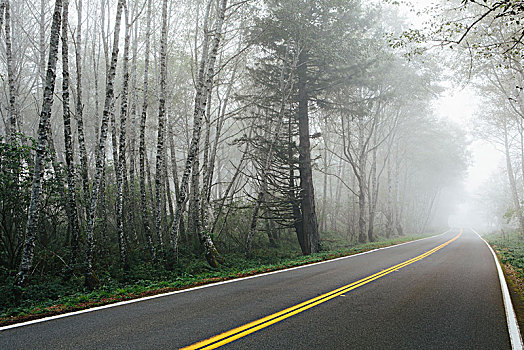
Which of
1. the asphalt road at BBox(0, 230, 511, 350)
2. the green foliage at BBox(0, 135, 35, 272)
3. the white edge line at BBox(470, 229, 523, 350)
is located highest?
the green foliage at BBox(0, 135, 35, 272)

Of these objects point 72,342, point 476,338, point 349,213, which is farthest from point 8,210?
point 349,213

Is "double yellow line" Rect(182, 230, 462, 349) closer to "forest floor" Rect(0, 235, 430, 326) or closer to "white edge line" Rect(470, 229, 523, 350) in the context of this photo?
"white edge line" Rect(470, 229, 523, 350)

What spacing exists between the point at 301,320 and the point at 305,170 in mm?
10656

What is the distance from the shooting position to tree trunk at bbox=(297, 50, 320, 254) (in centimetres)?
1449

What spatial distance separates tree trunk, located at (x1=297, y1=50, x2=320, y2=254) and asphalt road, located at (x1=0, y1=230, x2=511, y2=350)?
23.3 ft

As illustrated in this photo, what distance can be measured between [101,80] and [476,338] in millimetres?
23535

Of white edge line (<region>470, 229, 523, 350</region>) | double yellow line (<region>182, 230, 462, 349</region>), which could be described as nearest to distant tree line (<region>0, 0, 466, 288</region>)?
double yellow line (<region>182, 230, 462, 349</region>)

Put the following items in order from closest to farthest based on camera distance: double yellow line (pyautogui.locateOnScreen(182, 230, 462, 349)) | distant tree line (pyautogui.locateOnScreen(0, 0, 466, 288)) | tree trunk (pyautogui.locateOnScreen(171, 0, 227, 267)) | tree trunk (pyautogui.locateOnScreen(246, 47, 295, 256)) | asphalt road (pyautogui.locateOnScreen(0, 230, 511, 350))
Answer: double yellow line (pyautogui.locateOnScreen(182, 230, 462, 349)) < asphalt road (pyautogui.locateOnScreen(0, 230, 511, 350)) < distant tree line (pyautogui.locateOnScreen(0, 0, 466, 288)) < tree trunk (pyautogui.locateOnScreen(171, 0, 227, 267)) < tree trunk (pyautogui.locateOnScreen(246, 47, 295, 256))

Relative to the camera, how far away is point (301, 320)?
457 centimetres

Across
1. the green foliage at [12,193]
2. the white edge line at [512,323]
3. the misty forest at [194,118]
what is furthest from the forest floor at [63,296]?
the white edge line at [512,323]

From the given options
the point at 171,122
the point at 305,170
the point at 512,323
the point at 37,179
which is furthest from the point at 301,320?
the point at 171,122

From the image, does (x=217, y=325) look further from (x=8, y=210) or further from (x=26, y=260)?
(x=8, y=210)

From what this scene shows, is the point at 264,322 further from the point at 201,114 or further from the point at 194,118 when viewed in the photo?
the point at 194,118

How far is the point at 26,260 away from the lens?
21.1 feet
